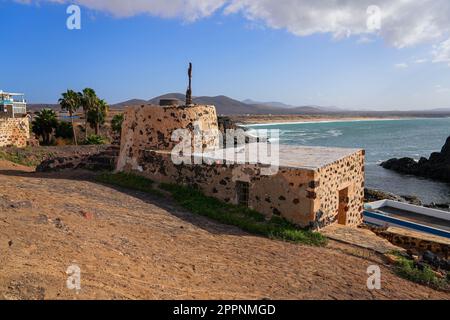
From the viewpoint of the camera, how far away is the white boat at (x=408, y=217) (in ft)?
49.6

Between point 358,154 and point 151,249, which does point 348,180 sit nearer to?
point 358,154

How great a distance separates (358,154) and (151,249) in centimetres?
795

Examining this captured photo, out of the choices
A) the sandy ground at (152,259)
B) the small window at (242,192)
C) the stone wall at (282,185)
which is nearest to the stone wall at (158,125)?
the stone wall at (282,185)

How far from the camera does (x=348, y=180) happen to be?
38.8 feet

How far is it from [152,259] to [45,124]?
38.4 m

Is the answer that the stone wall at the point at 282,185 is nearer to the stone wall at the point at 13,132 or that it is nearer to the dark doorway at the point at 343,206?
the dark doorway at the point at 343,206

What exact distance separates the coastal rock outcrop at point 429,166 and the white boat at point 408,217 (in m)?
24.2

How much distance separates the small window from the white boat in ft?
21.0

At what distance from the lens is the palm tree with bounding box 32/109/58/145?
4028cm

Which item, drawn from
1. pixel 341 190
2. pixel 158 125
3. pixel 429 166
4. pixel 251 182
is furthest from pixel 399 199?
pixel 158 125

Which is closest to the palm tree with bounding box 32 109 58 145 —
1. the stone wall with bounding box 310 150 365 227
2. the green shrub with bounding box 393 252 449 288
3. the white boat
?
the white boat

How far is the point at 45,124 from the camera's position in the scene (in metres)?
40.4
